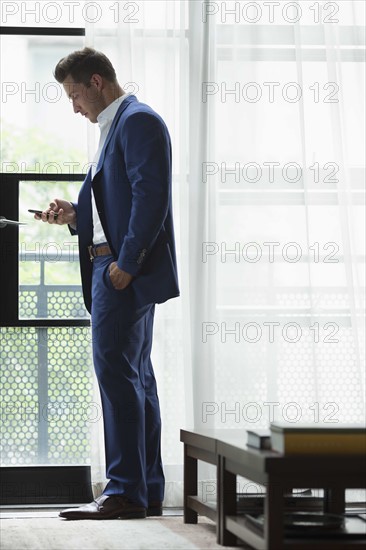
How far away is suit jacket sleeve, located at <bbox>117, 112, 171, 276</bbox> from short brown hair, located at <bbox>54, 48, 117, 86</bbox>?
0.25 metres

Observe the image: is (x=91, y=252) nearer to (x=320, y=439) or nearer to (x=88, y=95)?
(x=88, y=95)

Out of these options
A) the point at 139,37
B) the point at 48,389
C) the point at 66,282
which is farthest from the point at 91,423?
the point at 139,37

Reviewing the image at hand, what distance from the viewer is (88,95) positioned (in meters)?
3.07

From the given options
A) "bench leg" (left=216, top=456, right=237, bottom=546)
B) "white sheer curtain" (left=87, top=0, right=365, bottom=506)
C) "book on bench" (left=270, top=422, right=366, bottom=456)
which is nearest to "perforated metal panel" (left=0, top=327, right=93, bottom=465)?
"white sheer curtain" (left=87, top=0, right=365, bottom=506)

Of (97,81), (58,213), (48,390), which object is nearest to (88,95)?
(97,81)

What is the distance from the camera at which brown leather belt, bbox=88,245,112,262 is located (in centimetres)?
298

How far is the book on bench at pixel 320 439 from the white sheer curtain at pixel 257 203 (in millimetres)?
1408

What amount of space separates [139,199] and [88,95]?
46cm

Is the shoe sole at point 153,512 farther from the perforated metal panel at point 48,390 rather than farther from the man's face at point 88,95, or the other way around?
the man's face at point 88,95

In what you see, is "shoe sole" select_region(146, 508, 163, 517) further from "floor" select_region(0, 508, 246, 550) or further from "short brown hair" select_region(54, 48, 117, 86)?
"short brown hair" select_region(54, 48, 117, 86)

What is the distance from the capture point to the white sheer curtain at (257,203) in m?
3.39

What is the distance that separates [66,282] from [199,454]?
108cm

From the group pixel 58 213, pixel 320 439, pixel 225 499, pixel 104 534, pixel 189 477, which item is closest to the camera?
pixel 320 439

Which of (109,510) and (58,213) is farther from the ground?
(58,213)
